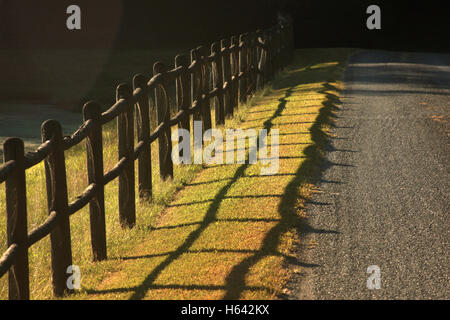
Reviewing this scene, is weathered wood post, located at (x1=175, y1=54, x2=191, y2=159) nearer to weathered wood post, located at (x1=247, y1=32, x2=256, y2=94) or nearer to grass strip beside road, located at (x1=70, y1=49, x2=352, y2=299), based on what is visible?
grass strip beside road, located at (x1=70, y1=49, x2=352, y2=299)

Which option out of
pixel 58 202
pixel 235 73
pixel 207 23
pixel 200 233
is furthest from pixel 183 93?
pixel 207 23

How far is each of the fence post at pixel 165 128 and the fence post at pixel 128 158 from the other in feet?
5.11

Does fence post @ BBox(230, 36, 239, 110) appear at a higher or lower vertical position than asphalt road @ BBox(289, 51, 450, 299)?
higher

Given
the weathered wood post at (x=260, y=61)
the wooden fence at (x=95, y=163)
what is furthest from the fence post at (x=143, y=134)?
the weathered wood post at (x=260, y=61)

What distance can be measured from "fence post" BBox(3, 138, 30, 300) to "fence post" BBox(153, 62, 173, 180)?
3.94m

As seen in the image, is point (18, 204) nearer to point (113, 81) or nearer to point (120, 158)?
point (120, 158)

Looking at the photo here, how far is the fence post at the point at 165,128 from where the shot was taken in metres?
8.56

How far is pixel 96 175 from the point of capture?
20.0 feet

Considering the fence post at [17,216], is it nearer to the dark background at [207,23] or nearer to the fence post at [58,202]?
the fence post at [58,202]

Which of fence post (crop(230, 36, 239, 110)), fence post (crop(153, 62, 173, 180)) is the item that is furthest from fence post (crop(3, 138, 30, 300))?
fence post (crop(230, 36, 239, 110))

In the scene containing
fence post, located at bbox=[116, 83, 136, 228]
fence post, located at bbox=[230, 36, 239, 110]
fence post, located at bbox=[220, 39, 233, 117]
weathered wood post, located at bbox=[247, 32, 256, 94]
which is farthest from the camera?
weathered wood post, located at bbox=[247, 32, 256, 94]

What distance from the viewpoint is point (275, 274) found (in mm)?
5320

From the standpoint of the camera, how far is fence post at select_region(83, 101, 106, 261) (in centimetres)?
598

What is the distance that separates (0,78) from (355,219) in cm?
1978
